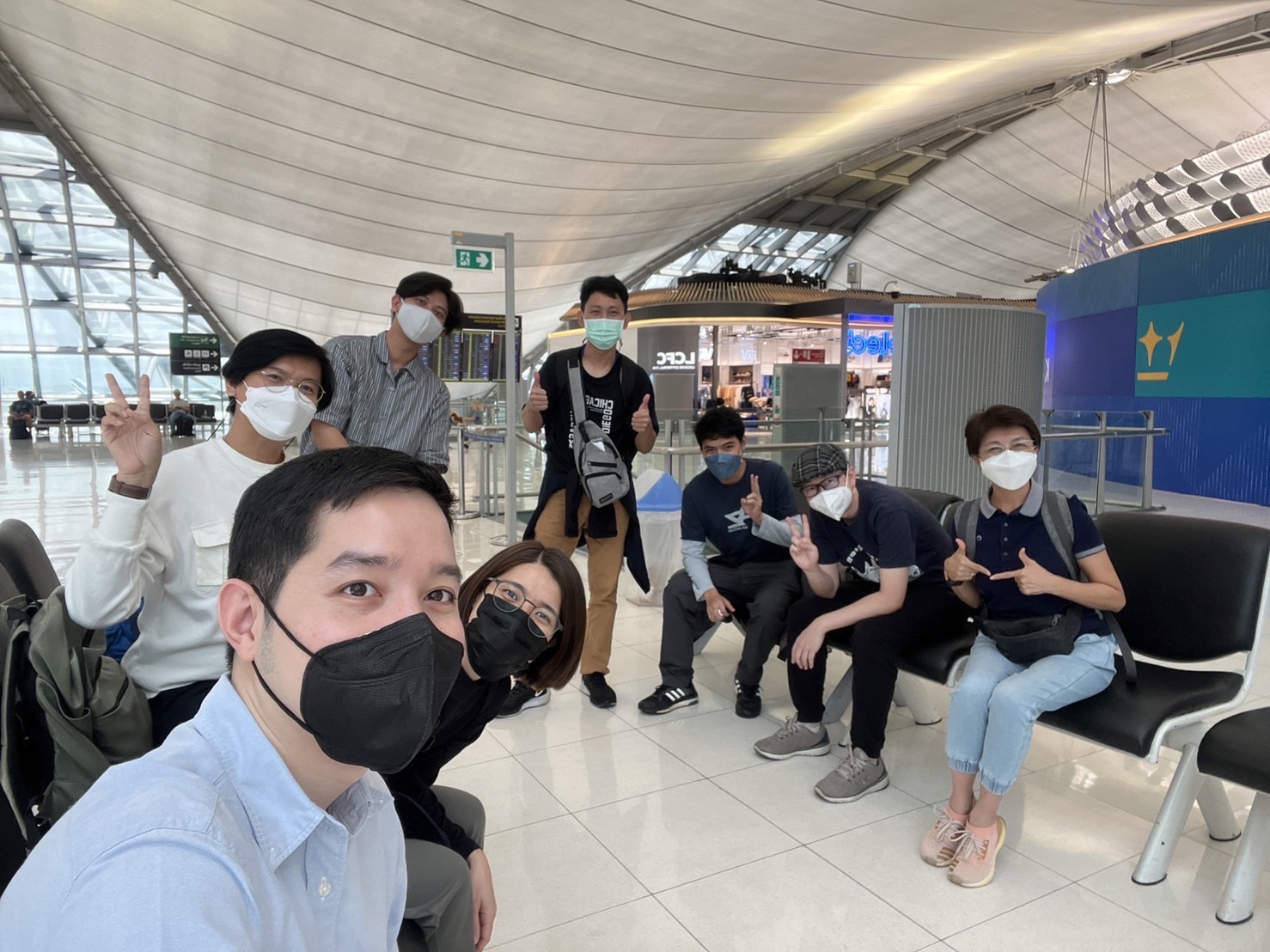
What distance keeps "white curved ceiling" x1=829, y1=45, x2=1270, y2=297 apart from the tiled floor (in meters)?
22.7

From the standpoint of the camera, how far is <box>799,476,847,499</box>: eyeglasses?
2924mm

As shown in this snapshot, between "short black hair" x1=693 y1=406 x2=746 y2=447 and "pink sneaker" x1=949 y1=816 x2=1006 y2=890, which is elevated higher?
"short black hair" x1=693 y1=406 x2=746 y2=447

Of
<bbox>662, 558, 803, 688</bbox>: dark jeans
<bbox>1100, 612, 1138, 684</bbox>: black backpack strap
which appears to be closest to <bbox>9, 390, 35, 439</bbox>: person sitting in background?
<bbox>662, 558, 803, 688</bbox>: dark jeans

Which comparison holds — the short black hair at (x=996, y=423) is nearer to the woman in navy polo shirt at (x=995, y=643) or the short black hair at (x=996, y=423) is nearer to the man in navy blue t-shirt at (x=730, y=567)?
the woman in navy polo shirt at (x=995, y=643)

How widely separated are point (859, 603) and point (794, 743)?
648 mm

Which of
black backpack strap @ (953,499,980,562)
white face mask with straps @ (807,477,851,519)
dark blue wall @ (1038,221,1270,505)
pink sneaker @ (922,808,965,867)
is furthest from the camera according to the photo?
dark blue wall @ (1038,221,1270,505)

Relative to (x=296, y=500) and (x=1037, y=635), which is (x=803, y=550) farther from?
(x=296, y=500)

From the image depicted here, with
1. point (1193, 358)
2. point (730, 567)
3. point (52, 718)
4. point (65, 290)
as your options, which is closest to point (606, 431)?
point (730, 567)

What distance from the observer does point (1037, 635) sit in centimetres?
243

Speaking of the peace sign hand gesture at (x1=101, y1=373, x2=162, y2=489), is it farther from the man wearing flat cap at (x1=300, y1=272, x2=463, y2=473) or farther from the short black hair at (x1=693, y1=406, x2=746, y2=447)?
the short black hair at (x1=693, y1=406, x2=746, y2=447)

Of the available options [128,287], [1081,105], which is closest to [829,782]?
[1081,105]

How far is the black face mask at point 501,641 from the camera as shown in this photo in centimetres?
175

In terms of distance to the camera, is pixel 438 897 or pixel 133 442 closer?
pixel 438 897

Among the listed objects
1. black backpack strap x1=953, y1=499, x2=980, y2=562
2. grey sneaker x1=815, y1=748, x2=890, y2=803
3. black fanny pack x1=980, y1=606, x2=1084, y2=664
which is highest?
black backpack strap x1=953, y1=499, x2=980, y2=562
